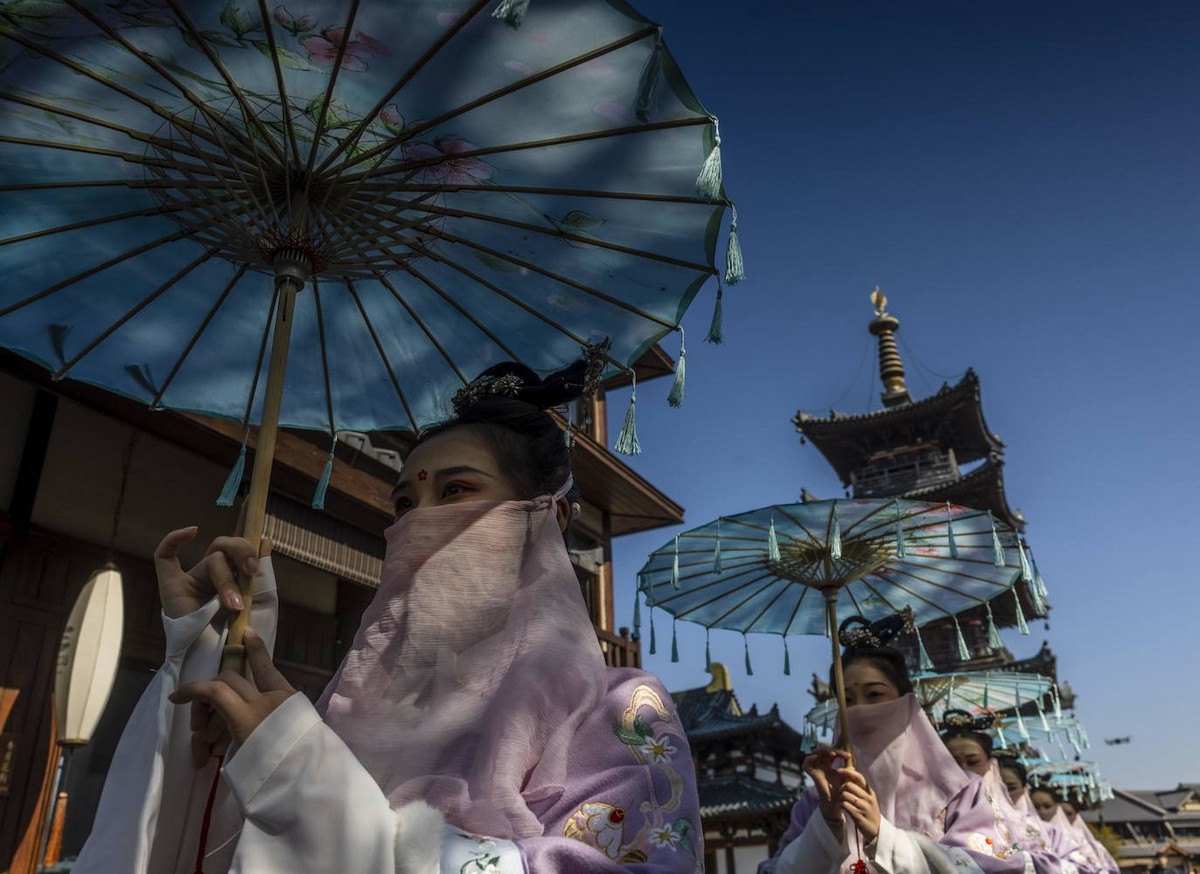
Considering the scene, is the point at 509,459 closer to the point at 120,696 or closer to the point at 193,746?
the point at 193,746

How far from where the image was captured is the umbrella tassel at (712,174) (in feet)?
6.77

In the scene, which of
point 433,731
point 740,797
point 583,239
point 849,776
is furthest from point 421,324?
point 740,797

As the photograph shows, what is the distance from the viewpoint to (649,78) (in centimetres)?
191

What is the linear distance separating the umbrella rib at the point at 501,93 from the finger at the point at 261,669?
1195 mm

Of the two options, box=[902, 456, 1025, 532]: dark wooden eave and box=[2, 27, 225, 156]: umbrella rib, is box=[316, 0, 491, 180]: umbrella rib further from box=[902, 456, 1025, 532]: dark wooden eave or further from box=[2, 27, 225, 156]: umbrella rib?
box=[902, 456, 1025, 532]: dark wooden eave

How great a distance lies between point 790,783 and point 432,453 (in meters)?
24.1

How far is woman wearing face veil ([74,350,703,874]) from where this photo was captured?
1.19m

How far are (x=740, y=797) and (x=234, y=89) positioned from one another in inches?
776

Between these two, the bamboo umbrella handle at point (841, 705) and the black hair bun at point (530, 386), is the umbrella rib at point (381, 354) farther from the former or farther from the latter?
the bamboo umbrella handle at point (841, 705)

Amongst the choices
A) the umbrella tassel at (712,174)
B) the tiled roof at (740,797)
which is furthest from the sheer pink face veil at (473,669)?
the tiled roof at (740,797)

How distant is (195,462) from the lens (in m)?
6.05

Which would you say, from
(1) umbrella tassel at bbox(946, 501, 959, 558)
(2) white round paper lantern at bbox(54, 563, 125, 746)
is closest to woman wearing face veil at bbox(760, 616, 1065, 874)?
(1) umbrella tassel at bbox(946, 501, 959, 558)

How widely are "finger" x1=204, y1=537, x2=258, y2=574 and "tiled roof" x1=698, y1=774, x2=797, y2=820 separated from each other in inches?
682

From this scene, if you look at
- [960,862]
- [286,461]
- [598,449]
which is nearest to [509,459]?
[960,862]
